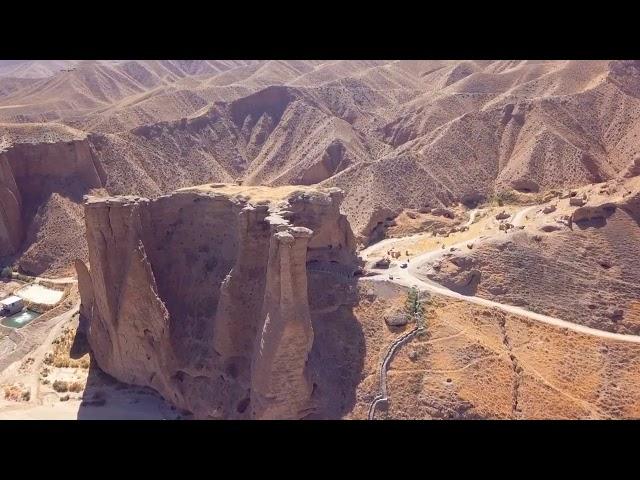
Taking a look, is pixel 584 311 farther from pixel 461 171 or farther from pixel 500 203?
pixel 461 171

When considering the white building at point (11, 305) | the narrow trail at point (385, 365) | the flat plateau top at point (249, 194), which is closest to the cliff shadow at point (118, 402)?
the narrow trail at point (385, 365)

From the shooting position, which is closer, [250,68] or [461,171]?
[461,171]

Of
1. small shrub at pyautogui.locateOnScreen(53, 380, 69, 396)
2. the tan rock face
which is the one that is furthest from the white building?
small shrub at pyautogui.locateOnScreen(53, 380, 69, 396)

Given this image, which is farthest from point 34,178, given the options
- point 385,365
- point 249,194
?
point 385,365

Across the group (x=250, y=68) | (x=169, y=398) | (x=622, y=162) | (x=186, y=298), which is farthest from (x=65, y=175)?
(x=250, y=68)

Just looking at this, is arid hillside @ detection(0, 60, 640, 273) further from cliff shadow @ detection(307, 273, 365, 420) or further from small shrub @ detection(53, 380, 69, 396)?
small shrub @ detection(53, 380, 69, 396)
